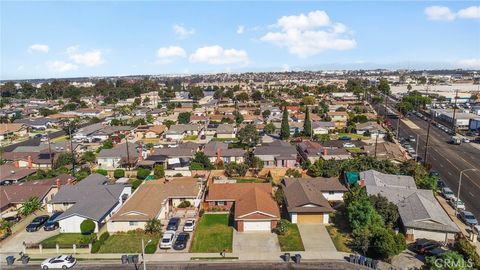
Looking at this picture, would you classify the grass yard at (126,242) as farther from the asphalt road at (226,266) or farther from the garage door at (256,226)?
the garage door at (256,226)

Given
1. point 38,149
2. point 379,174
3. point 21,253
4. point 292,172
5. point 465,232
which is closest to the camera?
point 21,253

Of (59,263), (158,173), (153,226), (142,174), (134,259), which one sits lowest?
(134,259)

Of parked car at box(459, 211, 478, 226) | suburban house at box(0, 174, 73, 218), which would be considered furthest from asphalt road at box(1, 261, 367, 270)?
parked car at box(459, 211, 478, 226)

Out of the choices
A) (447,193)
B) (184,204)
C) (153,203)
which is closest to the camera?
(153,203)

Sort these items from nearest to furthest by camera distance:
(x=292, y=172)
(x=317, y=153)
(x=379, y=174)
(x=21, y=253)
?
(x=21, y=253)
(x=379, y=174)
(x=292, y=172)
(x=317, y=153)

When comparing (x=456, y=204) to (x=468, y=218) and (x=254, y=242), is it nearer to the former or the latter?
(x=468, y=218)

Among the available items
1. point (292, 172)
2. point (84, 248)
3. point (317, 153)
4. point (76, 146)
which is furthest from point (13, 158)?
point (317, 153)

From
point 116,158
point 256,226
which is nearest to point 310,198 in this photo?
point 256,226

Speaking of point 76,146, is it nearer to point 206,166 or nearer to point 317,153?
point 206,166
